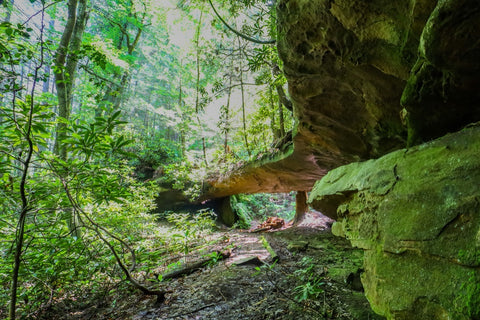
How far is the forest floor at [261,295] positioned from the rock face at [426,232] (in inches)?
29.5

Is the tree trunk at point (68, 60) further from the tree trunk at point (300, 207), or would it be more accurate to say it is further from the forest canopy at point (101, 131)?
the tree trunk at point (300, 207)

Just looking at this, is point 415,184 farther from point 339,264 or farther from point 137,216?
point 137,216

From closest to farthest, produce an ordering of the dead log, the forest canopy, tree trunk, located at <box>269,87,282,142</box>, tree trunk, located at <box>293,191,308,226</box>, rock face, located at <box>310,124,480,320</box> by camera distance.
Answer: rock face, located at <box>310,124,480,320</box> < the forest canopy < the dead log < tree trunk, located at <box>269,87,282,142</box> < tree trunk, located at <box>293,191,308,226</box>

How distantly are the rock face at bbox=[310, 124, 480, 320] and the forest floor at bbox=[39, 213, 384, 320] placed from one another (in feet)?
2.46

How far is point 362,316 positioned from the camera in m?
2.17

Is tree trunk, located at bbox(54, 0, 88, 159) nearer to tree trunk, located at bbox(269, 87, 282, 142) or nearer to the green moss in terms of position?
tree trunk, located at bbox(269, 87, 282, 142)

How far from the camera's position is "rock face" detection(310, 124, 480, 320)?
1263 millimetres

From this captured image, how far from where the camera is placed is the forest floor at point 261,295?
8.13ft

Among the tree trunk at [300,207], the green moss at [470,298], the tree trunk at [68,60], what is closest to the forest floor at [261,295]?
the green moss at [470,298]

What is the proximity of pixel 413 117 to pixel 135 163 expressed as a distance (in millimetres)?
13919

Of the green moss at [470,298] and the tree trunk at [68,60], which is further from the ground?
the tree trunk at [68,60]

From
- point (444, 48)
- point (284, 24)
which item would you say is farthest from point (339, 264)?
point (284, 24)

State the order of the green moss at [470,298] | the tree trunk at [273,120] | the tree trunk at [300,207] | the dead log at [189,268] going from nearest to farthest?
the green moss at [470,298], the dead log at [189,268], the tree trunk at [273,120], the tree trunk at [300,207]

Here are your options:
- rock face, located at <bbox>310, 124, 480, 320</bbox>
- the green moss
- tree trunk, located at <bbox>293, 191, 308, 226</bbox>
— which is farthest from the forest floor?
tree trunk, located at <bbox>293, 191, 308, 226</bbox>
